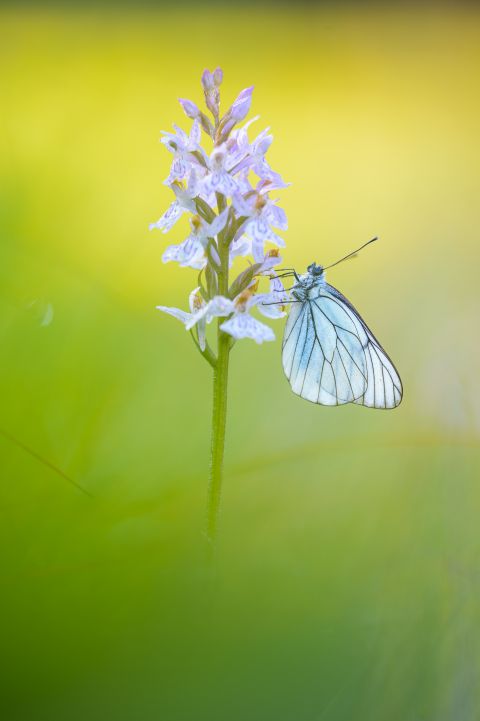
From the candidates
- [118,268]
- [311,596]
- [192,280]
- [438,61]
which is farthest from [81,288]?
[438,61]

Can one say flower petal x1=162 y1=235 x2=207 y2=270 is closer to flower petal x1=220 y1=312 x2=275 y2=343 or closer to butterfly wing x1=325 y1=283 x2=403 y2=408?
flower petal x1=220 y1=312 x2=275 y2=343

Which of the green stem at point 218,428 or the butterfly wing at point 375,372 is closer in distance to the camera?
the green stem at point 218,428

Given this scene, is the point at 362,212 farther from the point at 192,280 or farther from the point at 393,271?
the point at 192,280

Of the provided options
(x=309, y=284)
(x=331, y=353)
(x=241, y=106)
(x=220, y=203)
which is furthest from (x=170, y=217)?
(x=331, y=353)

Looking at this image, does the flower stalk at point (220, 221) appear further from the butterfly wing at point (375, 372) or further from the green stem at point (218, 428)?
the butterfly wing at point (375, 372)

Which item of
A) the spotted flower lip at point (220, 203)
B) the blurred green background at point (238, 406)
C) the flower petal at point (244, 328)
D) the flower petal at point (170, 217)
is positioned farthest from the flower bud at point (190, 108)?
the blurred green background at point (238, 406)
